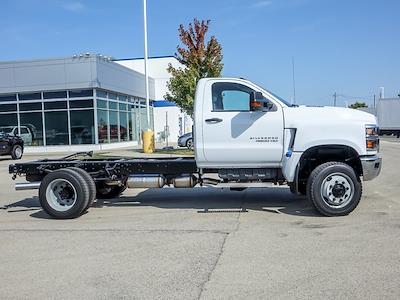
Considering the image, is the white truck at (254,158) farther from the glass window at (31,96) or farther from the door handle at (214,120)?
the glass window at (31,96)

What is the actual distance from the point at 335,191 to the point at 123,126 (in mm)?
28741

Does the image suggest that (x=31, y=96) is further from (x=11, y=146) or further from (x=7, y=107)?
(x=11, y=146)

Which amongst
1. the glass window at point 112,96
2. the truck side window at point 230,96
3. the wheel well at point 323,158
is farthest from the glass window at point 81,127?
the wheel well at point 323,158

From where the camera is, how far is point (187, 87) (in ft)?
86.7

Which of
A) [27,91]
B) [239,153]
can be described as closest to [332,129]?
[239,153]

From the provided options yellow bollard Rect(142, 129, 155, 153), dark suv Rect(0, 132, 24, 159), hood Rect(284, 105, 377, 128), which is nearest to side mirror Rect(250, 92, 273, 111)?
hood Rect(284, 105, 377, 128)

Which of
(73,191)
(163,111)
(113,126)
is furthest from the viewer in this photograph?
(163,111)

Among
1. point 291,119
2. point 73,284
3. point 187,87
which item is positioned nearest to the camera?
point 73,284

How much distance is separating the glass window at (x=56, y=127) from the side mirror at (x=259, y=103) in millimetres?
24315

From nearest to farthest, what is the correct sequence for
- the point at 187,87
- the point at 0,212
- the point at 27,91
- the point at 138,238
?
the point at 138,238, the point at 0,212, the point at 187,87, the point at 27,91

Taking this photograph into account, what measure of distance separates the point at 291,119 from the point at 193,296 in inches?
172

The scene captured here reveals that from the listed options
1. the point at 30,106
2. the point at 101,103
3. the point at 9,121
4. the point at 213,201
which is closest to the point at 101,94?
the point at 101,103

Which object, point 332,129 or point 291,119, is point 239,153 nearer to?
point 291,119

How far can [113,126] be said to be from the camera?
3350 centimetres
